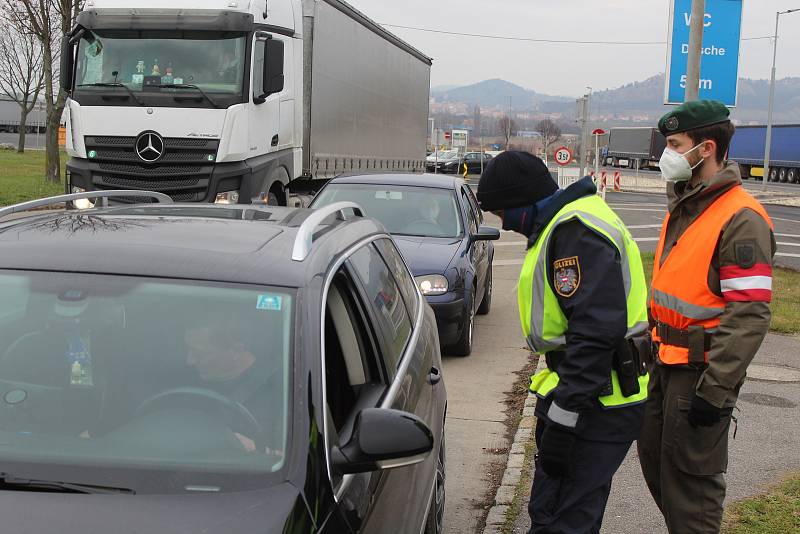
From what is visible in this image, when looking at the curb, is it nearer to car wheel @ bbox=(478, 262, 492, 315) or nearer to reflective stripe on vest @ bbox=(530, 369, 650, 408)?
reflective stripe on vest @ bbox=(530, 369, 650, 408)

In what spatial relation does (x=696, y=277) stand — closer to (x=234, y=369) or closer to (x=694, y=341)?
(x=694, y=341)

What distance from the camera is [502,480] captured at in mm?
5227

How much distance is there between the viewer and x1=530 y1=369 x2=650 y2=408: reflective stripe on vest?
Answer: 3.23 meters

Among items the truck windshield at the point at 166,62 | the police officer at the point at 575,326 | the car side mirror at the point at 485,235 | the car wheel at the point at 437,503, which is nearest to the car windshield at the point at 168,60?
the truck windshield at the point at 166,62

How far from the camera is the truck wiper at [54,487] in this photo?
2.31 meters

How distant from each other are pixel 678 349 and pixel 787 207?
3521cm

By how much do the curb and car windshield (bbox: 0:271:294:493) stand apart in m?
2.27

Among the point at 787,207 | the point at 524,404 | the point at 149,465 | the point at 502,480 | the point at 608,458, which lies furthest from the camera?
the point at 787,207

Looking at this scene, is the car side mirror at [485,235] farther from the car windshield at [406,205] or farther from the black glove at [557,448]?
the black glove at [557,448]


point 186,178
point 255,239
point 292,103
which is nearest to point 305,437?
point 255,239

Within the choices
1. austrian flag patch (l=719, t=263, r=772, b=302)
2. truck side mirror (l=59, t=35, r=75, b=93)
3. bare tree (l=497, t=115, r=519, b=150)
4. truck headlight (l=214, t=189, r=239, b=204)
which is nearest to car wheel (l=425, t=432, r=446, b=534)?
austrian flag patch (l=719, t=263, r=772, b=302)

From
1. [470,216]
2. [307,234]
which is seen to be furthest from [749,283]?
[470,216]

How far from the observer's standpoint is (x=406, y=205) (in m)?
9.44

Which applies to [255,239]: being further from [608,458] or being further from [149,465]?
[608,458]
